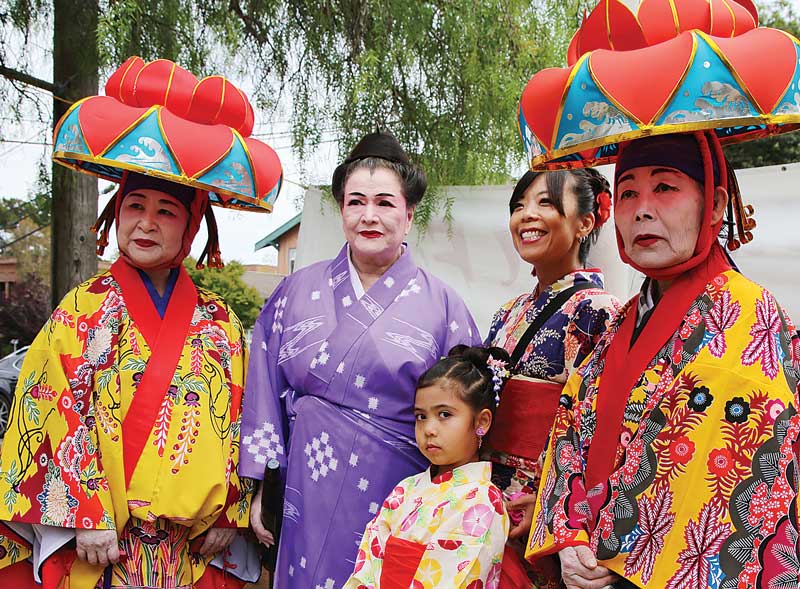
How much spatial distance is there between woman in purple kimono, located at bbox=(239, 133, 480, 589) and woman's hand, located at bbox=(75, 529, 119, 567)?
47 cm

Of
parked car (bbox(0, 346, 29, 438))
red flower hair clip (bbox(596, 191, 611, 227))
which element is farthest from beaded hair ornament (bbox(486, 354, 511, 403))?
parked car (bbox(0, 346, 29, 438))

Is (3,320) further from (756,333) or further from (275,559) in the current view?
(756,333)

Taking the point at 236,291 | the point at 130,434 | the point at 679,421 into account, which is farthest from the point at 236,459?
the point at 236,291

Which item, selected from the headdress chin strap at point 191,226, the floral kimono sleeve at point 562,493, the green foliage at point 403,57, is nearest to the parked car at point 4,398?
the green foliage at point 403,57

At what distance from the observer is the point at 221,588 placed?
109 inches

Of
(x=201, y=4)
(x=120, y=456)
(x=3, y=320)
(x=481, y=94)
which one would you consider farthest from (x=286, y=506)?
(x=3, y=320)

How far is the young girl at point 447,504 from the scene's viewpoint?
2307 mm

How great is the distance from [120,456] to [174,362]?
346 millimetres

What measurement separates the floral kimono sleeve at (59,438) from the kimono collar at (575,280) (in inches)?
59.1

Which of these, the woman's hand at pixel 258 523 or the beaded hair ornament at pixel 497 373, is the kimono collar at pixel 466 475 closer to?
the beaded hair ornament at pixel 497 373

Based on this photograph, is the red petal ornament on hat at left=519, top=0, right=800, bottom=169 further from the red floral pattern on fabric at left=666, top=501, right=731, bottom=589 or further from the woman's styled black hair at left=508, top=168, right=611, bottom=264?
the red floral pattern on fabric at left=666, top=501, right=731, bottom=589

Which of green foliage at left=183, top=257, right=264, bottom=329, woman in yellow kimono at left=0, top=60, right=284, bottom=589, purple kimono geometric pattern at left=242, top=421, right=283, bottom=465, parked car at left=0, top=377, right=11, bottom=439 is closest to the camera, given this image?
woman in yellow kimono at left=0, top=60, right=284, bottom=589

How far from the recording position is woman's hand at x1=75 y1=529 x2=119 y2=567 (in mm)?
2486

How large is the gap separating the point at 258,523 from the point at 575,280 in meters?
1.37
